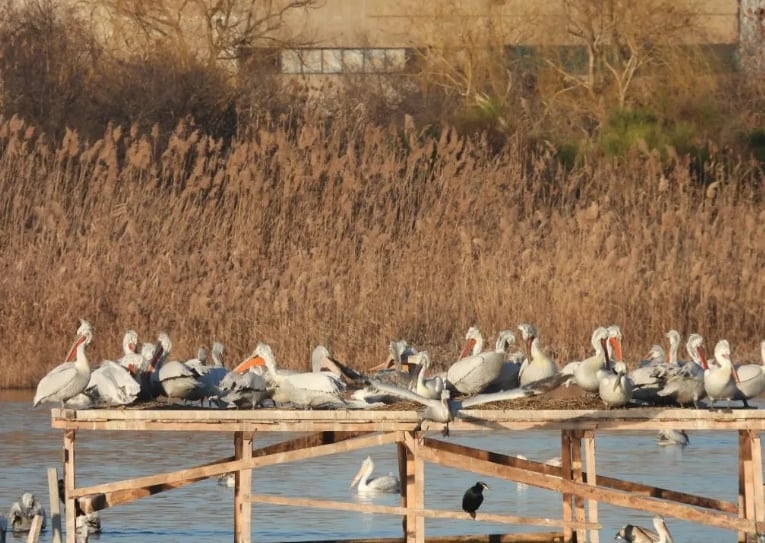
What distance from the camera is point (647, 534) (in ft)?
39.5

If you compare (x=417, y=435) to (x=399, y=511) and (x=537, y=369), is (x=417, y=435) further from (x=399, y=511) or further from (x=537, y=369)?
(x=537, y=369)

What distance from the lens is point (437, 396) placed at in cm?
1125

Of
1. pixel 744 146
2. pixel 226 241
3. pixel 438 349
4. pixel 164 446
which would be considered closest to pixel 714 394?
pixel 164 446

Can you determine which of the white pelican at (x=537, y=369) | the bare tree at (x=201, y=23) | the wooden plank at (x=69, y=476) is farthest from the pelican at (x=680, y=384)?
the bare tree at (x=201, y=23)

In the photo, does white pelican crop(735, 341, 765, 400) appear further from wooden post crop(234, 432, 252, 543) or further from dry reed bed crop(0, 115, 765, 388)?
dry reed bed crop(0, 115, 765, 388)

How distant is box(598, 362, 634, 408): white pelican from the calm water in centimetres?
159

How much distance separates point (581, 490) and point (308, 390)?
5.56ft

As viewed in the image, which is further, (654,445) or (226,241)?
(226,241)

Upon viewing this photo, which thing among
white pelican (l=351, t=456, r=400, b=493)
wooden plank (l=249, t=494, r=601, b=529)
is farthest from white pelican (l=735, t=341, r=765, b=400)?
white pelican (l=351, t=456, r=400, b=493)

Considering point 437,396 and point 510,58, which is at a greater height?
point 510,58

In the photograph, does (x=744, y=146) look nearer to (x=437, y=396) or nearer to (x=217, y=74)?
(x=217, y=74)

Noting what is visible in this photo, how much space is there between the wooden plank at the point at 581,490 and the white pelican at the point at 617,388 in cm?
52

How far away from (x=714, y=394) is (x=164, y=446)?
22.7 feet

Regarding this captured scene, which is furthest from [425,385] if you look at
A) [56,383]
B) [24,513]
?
[24,513]
